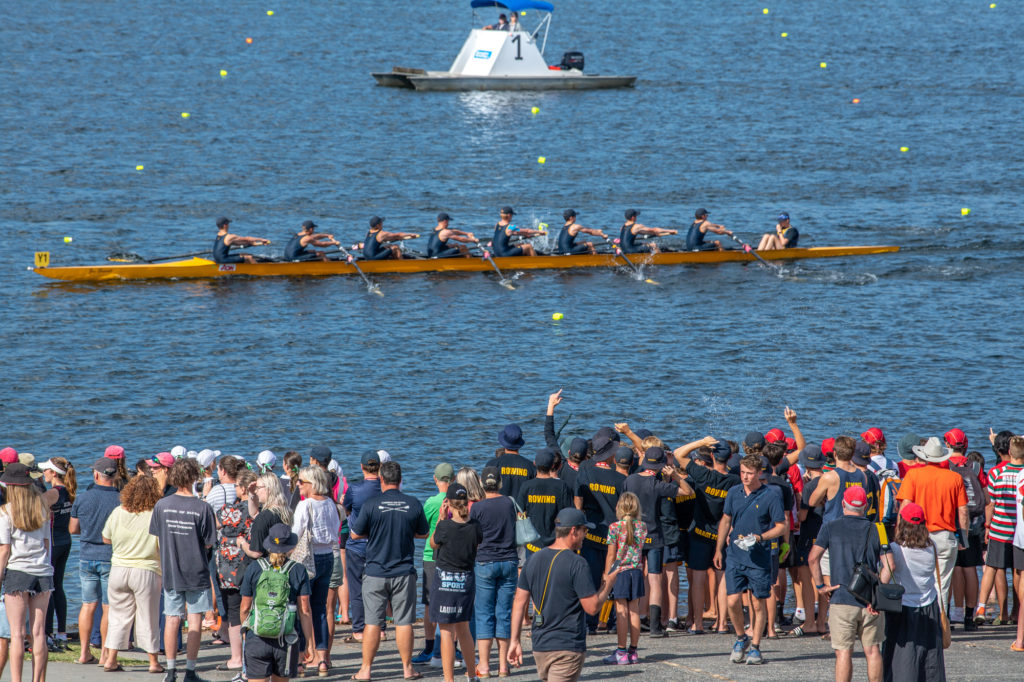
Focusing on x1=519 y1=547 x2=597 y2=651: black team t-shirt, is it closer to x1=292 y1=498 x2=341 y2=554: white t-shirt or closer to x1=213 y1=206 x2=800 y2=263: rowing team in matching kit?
x1=292 y1=498 x2=341 y2=554: white t-shirt

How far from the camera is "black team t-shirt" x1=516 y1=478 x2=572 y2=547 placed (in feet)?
34.0

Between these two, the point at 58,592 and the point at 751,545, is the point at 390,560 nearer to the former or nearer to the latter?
the point at 751,545

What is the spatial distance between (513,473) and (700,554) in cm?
195

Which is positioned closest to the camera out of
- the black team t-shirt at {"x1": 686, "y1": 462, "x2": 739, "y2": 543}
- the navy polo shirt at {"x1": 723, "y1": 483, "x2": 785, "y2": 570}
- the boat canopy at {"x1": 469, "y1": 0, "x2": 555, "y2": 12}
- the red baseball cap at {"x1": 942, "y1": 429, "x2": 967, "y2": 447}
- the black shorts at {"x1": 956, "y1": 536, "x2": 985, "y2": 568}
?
the navy polo shirt at {"x1": 723, "y1": 483, "x2": 785, "y2": 570}

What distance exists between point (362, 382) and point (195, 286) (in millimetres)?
7109

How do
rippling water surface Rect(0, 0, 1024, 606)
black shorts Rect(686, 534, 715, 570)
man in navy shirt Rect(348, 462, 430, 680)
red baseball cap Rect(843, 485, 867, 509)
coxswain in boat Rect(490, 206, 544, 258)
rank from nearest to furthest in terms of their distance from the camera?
red baseball cap Rect(843, 485, 867, 509), man in navy shirt Rect(348, 462, 430, 680), black shorts Rect(686, 534, 715, 570), rippling water surface Rect(0, 0, 1024, 606), coxswain in boat Rect(490, 206, 544, 258)

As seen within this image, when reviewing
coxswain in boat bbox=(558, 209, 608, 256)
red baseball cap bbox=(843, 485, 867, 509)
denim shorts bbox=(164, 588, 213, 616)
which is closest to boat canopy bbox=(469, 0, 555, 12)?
coxswain in boat bbox=(558, 209, 608, 256)

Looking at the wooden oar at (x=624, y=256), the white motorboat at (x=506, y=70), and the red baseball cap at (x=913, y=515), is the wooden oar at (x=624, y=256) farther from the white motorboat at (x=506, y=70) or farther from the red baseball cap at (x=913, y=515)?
the white motorboat at (x=506, y=70)

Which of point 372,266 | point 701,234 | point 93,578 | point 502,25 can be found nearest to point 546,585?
point 93,578

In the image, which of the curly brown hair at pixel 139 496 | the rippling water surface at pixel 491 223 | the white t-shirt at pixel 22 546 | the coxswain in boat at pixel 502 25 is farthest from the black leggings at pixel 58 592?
the coxswain in boat at pixel 502 25

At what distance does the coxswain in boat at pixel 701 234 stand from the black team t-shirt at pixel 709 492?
61.6 ft

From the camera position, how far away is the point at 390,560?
388 inches

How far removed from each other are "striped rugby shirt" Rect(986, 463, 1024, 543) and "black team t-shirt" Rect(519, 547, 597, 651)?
474 cm

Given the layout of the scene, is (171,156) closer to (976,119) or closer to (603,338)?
(603,338)
